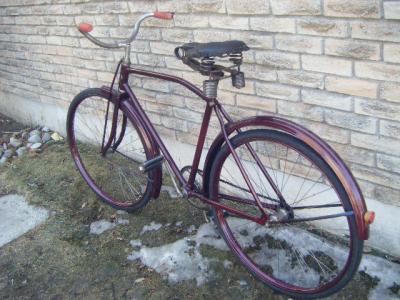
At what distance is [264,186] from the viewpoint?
3.14m

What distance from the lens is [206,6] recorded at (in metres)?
2.92

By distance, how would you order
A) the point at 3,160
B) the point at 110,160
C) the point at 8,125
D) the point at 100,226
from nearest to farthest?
1. the point at 100,226
2. the point at 110,160
3. the point at 3,160
4. the point at 8,125

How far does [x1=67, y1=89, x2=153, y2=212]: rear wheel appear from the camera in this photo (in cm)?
345

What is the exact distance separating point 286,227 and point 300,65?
1075 mm

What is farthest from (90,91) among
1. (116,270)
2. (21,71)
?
(21,71)

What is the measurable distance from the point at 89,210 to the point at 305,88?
1.96 m

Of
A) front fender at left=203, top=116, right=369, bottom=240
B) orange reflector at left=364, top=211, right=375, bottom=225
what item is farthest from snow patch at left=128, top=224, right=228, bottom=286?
orange reflector at left=364, top=211, right=375, bottom=225

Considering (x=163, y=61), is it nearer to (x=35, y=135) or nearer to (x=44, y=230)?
(x=44, y=230)

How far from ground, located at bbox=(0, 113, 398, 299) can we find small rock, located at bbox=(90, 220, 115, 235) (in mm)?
39

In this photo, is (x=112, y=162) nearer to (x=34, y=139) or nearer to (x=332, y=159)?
(x=34, y=139)

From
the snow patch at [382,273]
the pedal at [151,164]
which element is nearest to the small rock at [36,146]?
the pedal at [151,164]

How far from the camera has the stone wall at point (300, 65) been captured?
2328mm

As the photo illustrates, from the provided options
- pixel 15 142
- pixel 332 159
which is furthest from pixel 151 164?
pixel 15 142

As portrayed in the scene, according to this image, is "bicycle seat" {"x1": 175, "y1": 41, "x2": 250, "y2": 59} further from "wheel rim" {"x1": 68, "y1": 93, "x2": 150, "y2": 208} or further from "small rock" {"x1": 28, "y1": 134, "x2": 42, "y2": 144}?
"small rock" {"x1": 28, "y1": 134, "x2": 42, "y2": 144}
